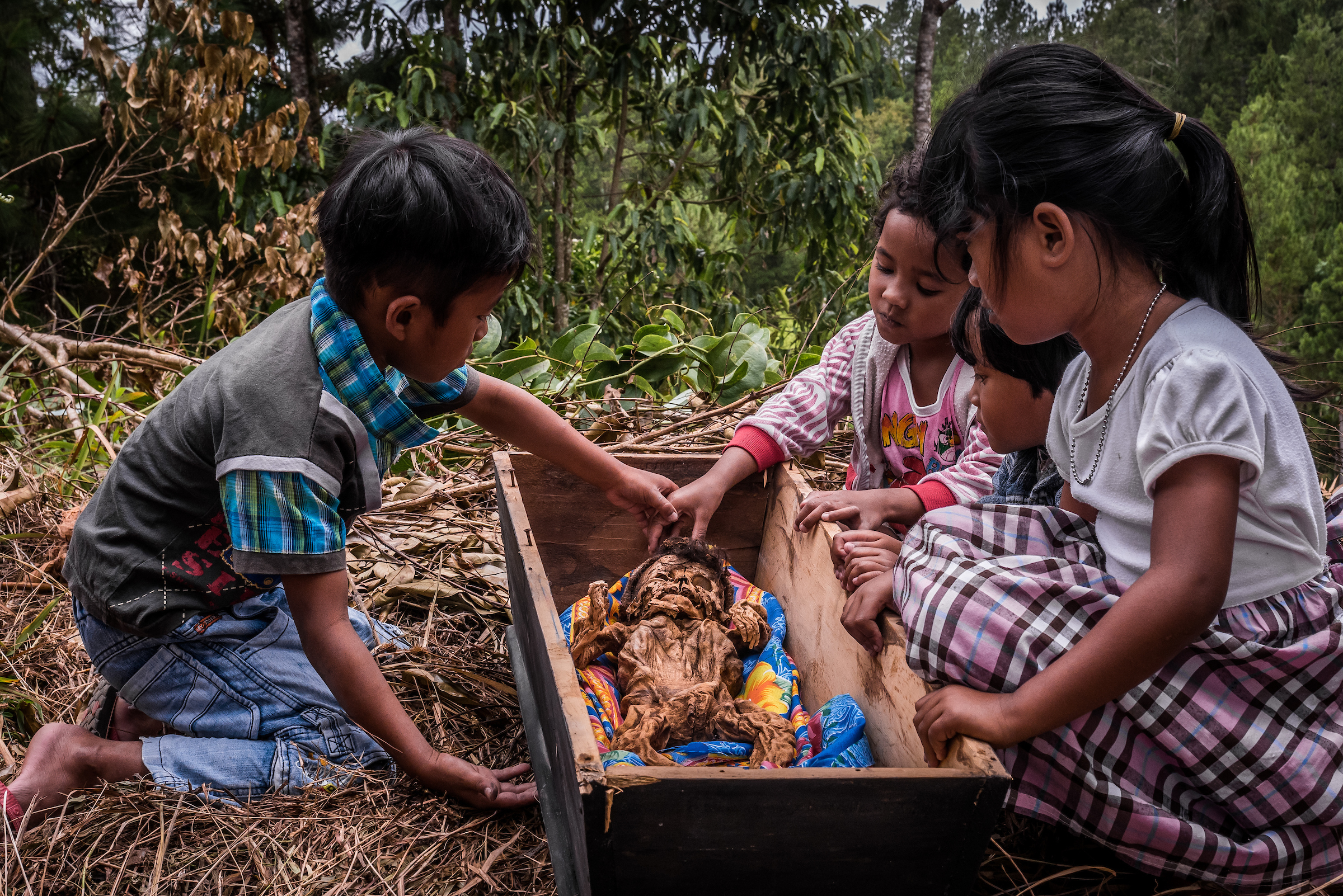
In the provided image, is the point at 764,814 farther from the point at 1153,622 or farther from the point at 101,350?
the point at 101,350

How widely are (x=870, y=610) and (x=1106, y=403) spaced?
0.51 metres

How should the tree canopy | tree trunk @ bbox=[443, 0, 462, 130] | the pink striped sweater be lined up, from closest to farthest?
the pink striped sweater, the tree canopy, tree trunk @ bbox=[443, 0, 462, 130]

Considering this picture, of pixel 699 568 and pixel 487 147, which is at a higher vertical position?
pixel 487 147

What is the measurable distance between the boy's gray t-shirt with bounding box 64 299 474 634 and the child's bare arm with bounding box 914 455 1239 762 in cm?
105

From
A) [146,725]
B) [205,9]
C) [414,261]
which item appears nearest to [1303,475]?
[414,261]

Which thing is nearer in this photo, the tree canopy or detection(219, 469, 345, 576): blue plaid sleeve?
detection(219, 469, 345, 576): blue plaid sleeve

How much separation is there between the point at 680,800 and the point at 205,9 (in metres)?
4.18

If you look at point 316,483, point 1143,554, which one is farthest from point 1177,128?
point 316,483

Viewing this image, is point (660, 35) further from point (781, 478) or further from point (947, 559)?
point (947, 559)

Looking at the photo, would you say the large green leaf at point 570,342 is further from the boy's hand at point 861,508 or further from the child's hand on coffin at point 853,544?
the child's hand on coffin at point 853,544

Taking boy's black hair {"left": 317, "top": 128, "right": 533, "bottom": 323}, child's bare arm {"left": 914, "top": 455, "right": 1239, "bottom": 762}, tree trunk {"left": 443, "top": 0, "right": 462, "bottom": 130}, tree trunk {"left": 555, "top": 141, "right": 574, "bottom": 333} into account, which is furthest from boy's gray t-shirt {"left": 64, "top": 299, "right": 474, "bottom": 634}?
tree trunk {"left": 555, "top": 141, "right": 574, "bottom": 333}

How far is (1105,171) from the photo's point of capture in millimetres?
1357

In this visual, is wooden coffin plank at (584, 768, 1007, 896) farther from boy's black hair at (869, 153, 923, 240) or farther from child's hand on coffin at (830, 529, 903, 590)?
boy's black hair at (869, 153, 923, 240)

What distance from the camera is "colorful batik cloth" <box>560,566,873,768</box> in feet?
5.16
